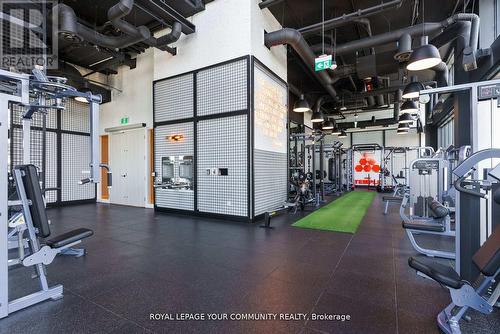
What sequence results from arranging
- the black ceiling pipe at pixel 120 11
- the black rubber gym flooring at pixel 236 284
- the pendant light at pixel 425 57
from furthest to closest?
the black ceiling pipe at pixel 120 11 → the pendant light at pixel 425 57 → the black rubber gym flooring at pixel 236 284

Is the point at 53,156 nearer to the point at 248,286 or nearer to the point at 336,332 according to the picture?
the point at 248,286

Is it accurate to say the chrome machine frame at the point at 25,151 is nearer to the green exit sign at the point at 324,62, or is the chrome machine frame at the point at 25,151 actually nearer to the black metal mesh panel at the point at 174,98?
the black metal mesh panel at the point at 174,98

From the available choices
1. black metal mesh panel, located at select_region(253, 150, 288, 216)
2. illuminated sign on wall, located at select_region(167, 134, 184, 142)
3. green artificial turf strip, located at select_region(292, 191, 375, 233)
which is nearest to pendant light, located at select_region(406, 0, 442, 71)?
green artificial turf strip, located at select_region(292, 191, 375, 233)

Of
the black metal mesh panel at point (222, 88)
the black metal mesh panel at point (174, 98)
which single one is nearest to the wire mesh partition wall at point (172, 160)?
the black metal mesh panel at point (174, 98)

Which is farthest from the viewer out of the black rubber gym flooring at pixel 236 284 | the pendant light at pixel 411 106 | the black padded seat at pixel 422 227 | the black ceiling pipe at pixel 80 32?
the pendant light at pixel 411 106

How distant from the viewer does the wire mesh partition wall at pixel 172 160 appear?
6.01 metres

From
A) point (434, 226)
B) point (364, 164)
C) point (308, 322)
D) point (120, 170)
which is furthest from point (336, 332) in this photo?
point (364, 164)

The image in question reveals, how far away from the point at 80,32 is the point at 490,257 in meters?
6.70

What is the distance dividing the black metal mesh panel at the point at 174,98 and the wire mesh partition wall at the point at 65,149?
11.2 feet

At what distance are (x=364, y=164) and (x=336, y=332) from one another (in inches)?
557

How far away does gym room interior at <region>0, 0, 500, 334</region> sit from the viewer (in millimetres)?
1979

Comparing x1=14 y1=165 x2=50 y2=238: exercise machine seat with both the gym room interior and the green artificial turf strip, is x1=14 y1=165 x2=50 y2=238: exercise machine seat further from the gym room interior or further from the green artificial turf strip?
the green artificial turf strip

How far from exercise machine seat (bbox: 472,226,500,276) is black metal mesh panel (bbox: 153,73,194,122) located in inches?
219

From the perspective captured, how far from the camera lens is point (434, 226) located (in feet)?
10.2
